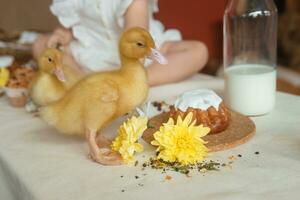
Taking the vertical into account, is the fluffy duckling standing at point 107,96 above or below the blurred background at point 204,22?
Answer: above

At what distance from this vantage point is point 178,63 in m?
1.15

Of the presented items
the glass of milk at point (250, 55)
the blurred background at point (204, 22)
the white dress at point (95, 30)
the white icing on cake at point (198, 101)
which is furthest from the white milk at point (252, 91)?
the blurred background at point (204, 22)

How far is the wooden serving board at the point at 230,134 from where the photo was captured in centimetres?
77

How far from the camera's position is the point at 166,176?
2.25 ft

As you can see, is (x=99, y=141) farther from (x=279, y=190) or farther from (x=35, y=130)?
(x=279, y=190)

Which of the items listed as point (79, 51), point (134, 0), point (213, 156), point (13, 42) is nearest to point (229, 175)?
point (213, 156)

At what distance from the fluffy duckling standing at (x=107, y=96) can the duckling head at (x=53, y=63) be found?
0.09 metres

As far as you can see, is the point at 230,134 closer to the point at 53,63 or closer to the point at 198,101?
the point at 198,101

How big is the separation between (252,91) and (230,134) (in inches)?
5.5

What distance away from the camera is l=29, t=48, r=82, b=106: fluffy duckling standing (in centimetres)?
86

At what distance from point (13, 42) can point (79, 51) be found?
0.26m

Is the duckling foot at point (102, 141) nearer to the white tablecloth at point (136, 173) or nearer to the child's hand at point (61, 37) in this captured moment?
the white tablecloth at point (136, 173)

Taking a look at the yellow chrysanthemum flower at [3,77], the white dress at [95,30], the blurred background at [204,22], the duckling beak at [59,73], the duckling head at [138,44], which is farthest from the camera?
the blurred background at [204,22]

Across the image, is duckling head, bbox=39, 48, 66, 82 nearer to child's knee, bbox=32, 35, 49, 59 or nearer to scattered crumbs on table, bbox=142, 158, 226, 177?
scattered crumbs on table, bbox=142, 158, 226, 177
